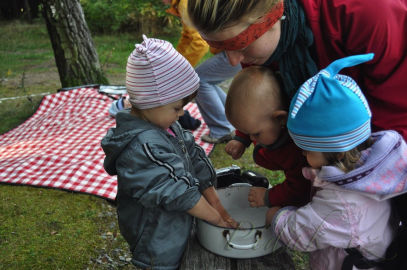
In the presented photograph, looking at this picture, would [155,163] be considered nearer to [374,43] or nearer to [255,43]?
[255,43]

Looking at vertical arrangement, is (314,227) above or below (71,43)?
above

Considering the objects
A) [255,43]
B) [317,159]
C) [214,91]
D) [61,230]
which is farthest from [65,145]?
[317,159]

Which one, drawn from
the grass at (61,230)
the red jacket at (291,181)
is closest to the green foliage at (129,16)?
the grass at (61,230)

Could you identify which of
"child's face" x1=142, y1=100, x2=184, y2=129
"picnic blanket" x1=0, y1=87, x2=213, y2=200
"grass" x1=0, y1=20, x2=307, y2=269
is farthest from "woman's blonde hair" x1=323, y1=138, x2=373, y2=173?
"picnic blanket" x1=0, y1=87, x2=213, y2=200

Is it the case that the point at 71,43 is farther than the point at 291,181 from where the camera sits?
Result: Yes

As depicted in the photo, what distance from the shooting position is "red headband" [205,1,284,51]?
1.47m

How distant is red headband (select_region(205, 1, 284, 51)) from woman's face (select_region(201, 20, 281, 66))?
0.02 metres

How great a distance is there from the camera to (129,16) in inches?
435

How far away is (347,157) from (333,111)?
8.0 inches

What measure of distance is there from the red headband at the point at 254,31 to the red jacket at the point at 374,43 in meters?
0.16

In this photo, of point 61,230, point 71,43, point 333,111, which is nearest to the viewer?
point 333,111

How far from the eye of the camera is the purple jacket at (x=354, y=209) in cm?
142

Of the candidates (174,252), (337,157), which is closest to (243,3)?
(337,157)

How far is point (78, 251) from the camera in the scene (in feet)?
8.26
